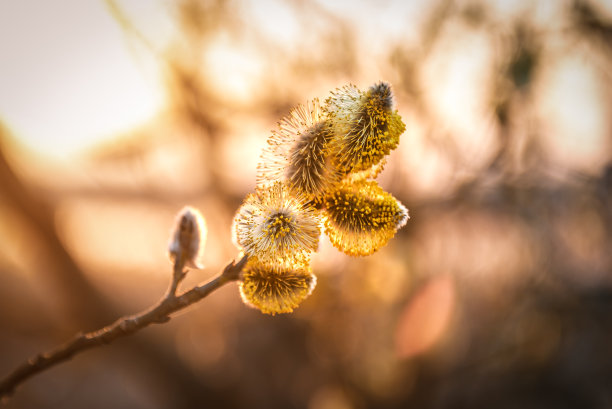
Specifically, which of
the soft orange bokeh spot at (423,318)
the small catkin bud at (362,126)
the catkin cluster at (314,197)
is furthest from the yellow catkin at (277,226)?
the soft orange bokeh spot at (423,318)

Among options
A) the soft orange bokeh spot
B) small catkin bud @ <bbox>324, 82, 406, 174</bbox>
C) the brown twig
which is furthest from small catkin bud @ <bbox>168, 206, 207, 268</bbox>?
the soft orange bokeh spot

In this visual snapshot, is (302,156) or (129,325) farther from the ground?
(302,156)

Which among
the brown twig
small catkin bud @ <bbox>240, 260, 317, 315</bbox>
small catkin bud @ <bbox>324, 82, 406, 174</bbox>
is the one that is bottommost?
the brown twig

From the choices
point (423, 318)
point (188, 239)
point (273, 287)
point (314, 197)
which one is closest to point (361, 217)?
point (314, 197)

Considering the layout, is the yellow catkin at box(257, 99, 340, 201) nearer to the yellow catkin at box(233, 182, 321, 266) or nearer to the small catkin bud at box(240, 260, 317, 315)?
the yellow catkin at box(233, 182, 321, 266)

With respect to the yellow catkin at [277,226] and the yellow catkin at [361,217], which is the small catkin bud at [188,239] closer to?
the yellow catkin at [277,226]

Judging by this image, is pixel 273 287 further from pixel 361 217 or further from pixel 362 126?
pixel 362 126

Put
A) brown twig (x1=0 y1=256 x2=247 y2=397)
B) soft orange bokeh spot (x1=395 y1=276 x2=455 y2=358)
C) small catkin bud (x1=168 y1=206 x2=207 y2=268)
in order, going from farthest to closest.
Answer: soft orange bokeh spot (x1=395 y1=276 x2=455 y2=358) < small catkin bud (x1=168 y1=206 x2=207 y2=268) < brown twig (x1=0 y1=256 x2=247 y2=397)

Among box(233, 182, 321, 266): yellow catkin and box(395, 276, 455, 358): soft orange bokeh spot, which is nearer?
box(233, 182, 321, 266): yellow catkin
